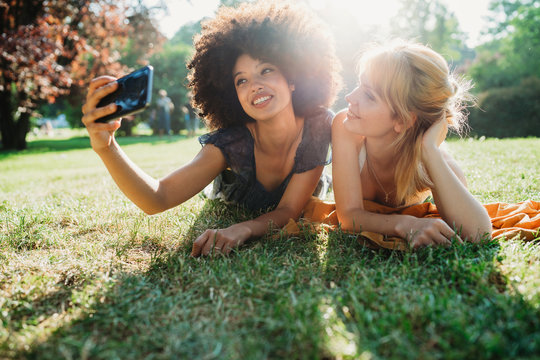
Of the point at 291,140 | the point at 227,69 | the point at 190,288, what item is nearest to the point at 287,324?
the point at 190,288

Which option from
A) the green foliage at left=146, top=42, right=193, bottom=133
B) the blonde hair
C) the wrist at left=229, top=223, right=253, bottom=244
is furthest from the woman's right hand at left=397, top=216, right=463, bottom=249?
the green foliage at left=146, top=42, right=193, bottom=133

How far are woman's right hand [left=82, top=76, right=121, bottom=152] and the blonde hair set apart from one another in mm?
1749

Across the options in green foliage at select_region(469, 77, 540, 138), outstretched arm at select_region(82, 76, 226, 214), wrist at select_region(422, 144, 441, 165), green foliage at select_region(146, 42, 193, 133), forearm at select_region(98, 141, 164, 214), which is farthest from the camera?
green foliage at select_region(146, 42, 193, 133)

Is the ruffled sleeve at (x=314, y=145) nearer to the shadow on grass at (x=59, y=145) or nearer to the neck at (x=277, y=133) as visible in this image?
the neck at (x=277, y=133)

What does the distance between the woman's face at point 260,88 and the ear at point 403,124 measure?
0.89 m

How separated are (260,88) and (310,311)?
1916 mm

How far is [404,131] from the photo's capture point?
2.72 metres

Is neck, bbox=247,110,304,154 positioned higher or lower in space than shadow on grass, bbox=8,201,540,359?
higher

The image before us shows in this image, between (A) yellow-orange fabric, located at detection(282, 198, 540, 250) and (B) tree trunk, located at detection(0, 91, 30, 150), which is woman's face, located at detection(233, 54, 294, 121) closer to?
(A) yellow-orange fabric, located at detection(282, 198, 540, 250)

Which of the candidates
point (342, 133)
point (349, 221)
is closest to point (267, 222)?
point (349, 221)

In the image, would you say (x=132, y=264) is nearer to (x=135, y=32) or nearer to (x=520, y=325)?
(x=520, y=325)

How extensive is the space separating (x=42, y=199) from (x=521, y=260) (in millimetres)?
4707

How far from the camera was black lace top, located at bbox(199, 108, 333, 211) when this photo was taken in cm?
312

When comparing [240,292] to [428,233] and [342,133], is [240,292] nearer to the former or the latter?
[428,233]
